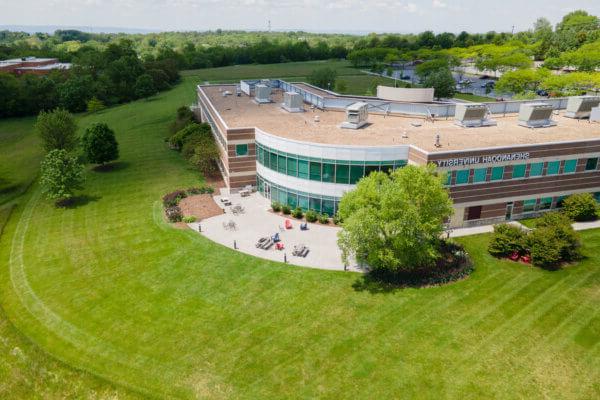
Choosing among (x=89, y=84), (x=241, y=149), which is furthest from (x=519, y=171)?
(x=89, y=84)

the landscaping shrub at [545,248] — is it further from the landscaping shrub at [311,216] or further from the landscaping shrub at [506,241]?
the landscaping shrub at [311,216]

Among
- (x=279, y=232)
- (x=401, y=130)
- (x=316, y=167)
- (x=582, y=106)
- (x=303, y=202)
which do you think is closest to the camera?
(x=279, y=232)

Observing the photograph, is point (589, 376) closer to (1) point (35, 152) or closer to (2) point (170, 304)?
(2) point (170, 304)

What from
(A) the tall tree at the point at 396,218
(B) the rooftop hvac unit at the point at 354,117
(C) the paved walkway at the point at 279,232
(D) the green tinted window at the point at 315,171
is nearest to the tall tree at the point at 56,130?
(C) the paved walkway at the point at 279,232

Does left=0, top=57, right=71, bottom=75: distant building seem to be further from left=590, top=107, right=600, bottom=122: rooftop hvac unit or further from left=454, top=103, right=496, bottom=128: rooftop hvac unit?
left=590, top=107, right=600, bottom=122: rooftop hvac unit

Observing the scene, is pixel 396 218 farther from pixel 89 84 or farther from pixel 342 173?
pixel 89 84

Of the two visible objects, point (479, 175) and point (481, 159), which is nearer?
point (481, 159)

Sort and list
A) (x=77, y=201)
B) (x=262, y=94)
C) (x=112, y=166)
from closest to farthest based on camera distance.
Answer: (x=77, y=201) < (x=112, y=166) < (x=262, y=94)

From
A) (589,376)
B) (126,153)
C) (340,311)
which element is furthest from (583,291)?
(126,153)
